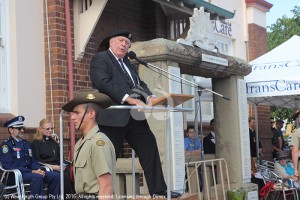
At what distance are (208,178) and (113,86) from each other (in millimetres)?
4104

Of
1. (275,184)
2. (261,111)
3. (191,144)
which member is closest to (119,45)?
(191,144)

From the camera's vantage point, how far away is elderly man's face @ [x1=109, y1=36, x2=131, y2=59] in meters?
6.54

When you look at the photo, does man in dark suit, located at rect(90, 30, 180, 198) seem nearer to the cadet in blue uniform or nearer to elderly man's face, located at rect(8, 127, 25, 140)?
the cadet in blue uniform

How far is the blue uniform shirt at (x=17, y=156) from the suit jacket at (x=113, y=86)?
2235 mm

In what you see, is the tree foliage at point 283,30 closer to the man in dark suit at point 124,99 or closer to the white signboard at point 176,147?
the white signboard at point 176,147

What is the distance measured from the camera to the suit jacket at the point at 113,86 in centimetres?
633

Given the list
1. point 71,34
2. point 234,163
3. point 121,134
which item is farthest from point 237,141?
point 121,134

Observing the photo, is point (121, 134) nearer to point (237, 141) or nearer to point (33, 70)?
point (33, 70)

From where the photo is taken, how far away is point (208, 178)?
10023 mm

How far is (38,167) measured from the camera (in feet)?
27.8

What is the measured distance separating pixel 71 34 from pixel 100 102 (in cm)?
564

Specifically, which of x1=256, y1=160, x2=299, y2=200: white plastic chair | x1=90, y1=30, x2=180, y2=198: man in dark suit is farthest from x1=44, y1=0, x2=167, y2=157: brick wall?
x1=90, y1=30, x2=180, y2=198: man in dark suit

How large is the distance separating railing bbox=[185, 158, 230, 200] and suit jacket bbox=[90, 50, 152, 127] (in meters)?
2.61

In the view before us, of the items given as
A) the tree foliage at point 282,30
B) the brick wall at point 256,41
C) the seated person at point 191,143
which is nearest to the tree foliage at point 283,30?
the tree foliage at point 282,30
